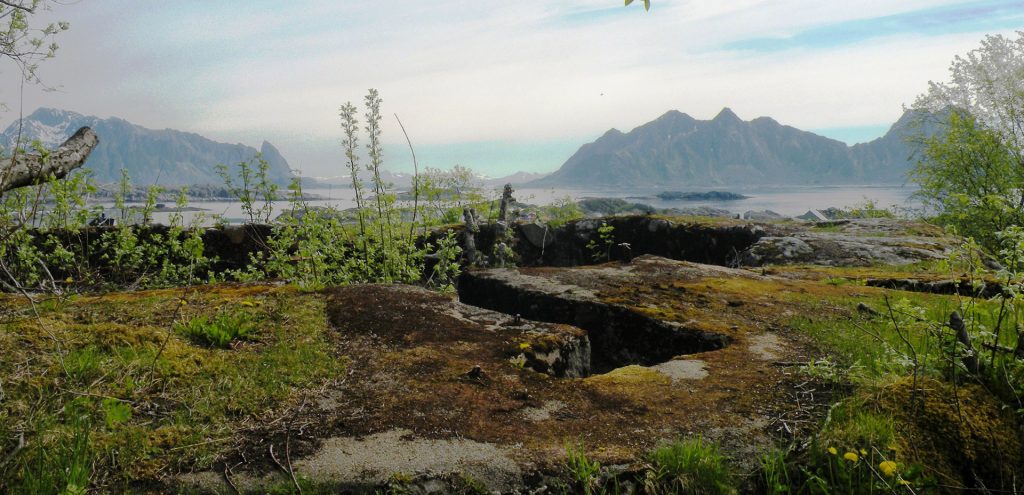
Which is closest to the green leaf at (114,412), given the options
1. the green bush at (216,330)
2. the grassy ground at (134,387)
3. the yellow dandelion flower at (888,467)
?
the grassy ground at (134,387)

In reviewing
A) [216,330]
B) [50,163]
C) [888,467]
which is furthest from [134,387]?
[888,467]

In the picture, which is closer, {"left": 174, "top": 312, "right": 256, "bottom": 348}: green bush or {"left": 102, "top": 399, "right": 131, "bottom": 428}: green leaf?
{"left": 102, "top": 399, "right": 131, "bottom": 428}: green leaf

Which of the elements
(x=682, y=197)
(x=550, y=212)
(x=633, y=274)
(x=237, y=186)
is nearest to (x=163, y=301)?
(x=237, y=186)

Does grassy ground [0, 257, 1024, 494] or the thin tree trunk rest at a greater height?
the thin tree trunk

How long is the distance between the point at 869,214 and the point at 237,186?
27958 millimetres

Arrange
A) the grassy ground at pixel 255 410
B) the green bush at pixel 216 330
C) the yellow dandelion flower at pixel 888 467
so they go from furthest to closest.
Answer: the green bush at pixel 216 330
the grassy ground at pixel 255 410
the yellow dandelion flower at pixel 888 467

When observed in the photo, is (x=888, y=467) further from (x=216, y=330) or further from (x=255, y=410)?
(x=216, y=330)

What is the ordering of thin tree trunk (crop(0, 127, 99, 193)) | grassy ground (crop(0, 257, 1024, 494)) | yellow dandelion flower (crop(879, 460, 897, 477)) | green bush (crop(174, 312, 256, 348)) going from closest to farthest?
yellow dandelion flower (crop(879, 460, 897, 477)) < grassy ground (crop(0, 257, 1024, 494)) < thin tree trunk (crop(0, 127, 99, 193)) < green bush (crop(174, 312, 256, 348))

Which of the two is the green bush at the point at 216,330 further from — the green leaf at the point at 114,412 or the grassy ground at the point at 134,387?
the green leaf at the point at 114,412

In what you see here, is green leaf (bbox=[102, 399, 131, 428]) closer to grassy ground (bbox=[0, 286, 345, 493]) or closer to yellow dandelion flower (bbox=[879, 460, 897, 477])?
grassy ground (bbox=[0, 286, 345, 493])

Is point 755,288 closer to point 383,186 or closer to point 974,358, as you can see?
point 974,358

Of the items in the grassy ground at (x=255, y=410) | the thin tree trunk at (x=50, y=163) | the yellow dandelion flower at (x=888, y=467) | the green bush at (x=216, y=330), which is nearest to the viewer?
the yellow dandelion flower at (x=888, y=467)

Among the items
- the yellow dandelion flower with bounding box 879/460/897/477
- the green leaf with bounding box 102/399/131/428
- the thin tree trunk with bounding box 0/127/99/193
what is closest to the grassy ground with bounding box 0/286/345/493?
the green leaf with bounding box 102/399/131/428

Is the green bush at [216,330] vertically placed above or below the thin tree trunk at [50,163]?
below
